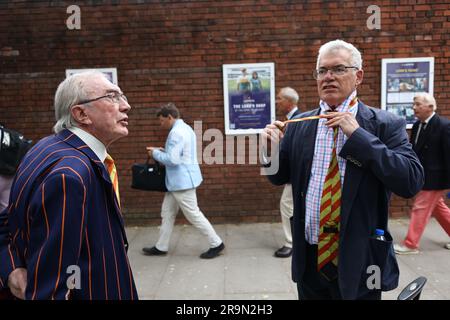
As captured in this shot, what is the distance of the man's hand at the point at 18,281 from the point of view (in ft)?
5.43

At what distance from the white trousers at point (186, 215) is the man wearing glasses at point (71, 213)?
303cm

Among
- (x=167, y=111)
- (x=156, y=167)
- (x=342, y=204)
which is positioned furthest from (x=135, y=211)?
(x=342, y=204)

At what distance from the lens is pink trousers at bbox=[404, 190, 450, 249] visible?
4.88 metres

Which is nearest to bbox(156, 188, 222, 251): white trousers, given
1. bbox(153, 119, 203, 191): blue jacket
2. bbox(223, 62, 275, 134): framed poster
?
bbox(153, 119, 203, 191): blue jacket

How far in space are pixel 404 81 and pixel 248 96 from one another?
2.51 m

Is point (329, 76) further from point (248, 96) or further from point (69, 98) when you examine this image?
point (248, 96)

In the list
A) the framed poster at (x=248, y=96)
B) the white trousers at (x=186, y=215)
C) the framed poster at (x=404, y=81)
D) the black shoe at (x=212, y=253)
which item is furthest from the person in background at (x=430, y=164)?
the white trousers at (x=186, y=215)

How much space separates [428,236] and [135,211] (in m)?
4.59

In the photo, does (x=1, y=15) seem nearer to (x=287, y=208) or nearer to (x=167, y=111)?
(x=167, y=111)

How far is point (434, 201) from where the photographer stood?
488cm

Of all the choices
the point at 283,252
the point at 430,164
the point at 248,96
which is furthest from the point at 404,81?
the point at 283,252

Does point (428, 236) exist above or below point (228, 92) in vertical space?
below

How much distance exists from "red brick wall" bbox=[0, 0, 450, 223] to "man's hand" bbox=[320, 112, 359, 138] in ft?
13.9

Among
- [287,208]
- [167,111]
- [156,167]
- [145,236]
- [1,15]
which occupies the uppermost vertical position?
[1,15]
